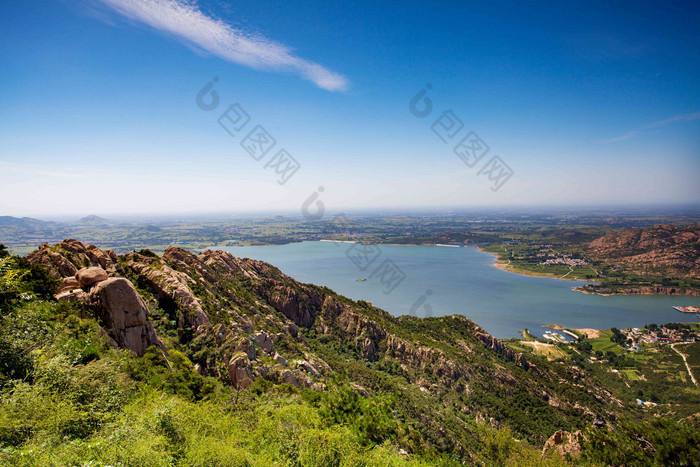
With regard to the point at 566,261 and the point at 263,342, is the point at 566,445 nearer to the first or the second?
the point at 263,342

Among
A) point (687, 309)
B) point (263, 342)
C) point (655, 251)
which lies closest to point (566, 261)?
point (655, 251)

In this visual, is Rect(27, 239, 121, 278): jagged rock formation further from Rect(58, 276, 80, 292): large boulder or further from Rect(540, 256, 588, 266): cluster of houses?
Rect(540, 256, 588, 266): cluster of houses

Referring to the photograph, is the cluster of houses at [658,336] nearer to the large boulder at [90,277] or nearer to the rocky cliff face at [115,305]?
the rocky cliff face at [115,305]

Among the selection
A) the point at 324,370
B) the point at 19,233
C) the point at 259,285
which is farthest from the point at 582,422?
the point at 19,233

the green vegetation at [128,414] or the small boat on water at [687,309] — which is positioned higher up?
the green vegetation at [128,414]

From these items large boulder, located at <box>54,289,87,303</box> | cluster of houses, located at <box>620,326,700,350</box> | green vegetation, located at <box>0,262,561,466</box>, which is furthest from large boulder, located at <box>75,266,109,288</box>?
cluster of houses, located at <box>620,326,700,350</box>

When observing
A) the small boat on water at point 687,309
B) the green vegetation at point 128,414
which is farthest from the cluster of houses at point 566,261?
the green vegetation at point 128,414
